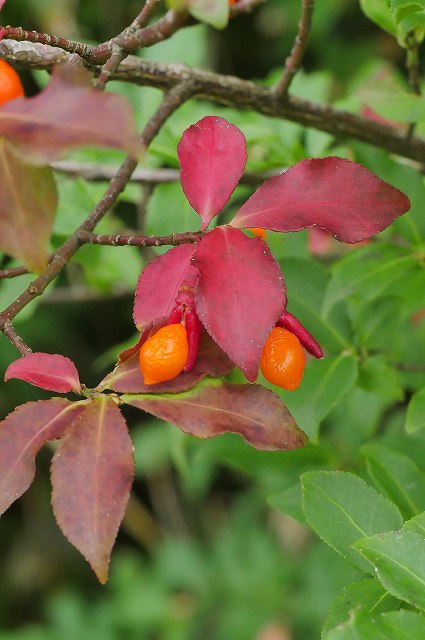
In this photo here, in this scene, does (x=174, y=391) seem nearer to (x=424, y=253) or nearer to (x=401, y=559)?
(x=401, y=559)

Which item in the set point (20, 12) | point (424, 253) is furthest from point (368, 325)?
point (20, 12)

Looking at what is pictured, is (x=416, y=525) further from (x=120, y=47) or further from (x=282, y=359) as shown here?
(x=120, y=47)

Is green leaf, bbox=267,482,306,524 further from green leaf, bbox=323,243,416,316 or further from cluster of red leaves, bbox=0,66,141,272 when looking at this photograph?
cluster of red leaves, bbox=0,66,141,272

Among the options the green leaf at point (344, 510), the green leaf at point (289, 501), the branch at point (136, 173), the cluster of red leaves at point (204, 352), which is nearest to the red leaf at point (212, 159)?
the cluster of red leaves at point (204, 352)

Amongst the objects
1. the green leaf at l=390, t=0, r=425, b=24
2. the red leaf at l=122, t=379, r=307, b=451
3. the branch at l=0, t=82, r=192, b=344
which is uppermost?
the green leaf at l=390, t=0, r=425, b=24

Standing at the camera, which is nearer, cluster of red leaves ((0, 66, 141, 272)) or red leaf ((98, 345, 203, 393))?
cluster of red leaves ((0, 66, 141, 272))

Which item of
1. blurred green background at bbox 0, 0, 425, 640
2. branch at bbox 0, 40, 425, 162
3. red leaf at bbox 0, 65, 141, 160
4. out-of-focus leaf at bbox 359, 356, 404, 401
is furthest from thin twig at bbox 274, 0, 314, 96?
red leaf at bbox 0, 65, 141, 160

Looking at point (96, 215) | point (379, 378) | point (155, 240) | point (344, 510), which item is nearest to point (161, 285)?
point (155, 240)

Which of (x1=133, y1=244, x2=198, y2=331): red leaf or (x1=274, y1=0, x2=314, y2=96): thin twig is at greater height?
(x1=274, y1=0, x2=314, y2=96): thin twig
